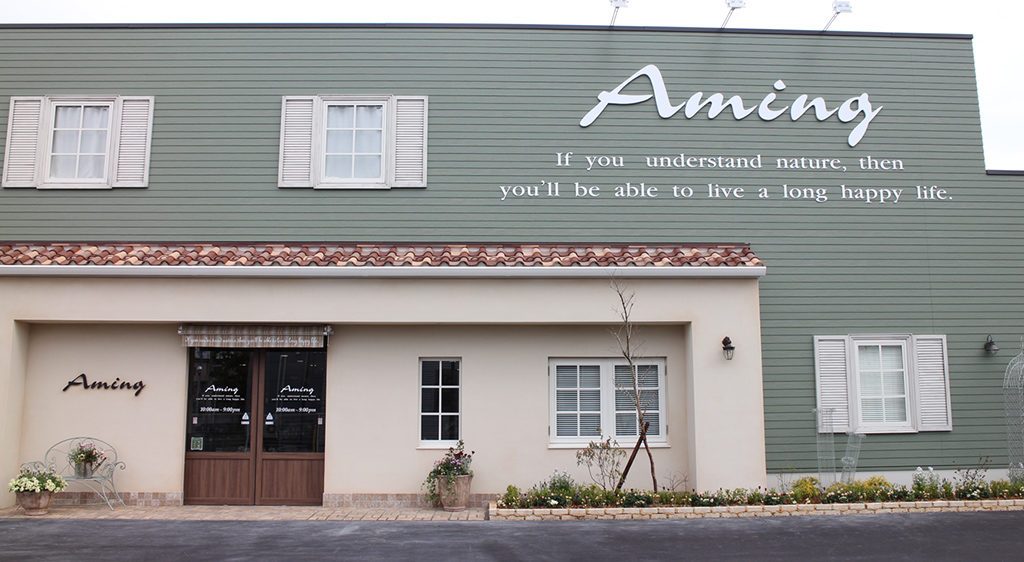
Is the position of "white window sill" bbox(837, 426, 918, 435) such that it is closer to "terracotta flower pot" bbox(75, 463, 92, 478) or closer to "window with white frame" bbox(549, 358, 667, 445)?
"window with white frame" bbox(549, 358, 667, 445)

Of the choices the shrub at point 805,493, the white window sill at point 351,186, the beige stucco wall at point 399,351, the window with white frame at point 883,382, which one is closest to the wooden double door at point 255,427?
the beige stucco wall at point 399,351

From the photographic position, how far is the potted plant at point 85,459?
1071 centimetres

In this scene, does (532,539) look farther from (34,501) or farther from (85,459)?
(34,501)

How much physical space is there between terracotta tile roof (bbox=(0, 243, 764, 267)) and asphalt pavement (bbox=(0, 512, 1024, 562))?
331cm

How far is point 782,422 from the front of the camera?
11820 mm

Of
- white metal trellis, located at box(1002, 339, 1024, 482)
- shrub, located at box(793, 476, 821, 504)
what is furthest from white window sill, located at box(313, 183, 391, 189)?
white metal trellis, located at box(1002, 339, 1024, 482)

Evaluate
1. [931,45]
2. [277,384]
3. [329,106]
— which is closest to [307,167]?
[329,106]

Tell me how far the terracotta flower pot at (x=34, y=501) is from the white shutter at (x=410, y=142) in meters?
6.19

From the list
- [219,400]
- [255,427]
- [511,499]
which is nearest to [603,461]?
[511,499]

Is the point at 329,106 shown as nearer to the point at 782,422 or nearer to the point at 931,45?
the point at 782,422

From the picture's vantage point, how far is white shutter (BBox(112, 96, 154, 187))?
12.4m

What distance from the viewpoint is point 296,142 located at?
12477 millimetres

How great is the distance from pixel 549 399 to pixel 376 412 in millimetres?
2364

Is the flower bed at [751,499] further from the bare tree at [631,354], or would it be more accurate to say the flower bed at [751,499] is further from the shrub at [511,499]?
the bare tree at [631,354]
